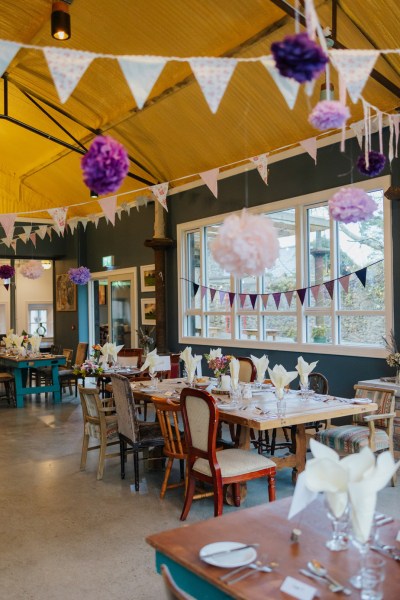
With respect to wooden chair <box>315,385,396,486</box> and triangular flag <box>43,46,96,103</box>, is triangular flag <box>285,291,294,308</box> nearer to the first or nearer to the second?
wooden chair <box>315,385,396,486</box>

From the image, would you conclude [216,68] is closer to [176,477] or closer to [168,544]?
[168,544]

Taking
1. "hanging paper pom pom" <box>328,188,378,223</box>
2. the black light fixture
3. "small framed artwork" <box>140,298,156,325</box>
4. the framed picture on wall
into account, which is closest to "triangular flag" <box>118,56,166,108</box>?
"hanging paper pom pom" <box>328,188,378,223</box>

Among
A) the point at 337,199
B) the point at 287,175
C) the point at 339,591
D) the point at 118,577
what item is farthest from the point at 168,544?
the point at 287,175

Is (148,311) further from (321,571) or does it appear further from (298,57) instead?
(321,571)

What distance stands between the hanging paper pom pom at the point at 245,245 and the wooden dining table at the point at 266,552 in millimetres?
1111

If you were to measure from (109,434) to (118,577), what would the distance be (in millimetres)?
2099

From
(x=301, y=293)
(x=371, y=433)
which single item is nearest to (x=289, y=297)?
(x=301, y=293)

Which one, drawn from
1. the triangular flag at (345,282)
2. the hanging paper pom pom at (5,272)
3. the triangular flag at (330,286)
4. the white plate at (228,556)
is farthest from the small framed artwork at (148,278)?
the white plate at (228,556)

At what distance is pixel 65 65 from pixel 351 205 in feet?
5.50

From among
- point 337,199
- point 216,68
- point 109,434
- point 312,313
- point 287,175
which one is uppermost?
point 287,175

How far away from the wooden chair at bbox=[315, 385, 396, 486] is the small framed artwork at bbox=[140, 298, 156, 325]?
6.02m

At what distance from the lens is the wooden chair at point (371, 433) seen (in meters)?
4.79

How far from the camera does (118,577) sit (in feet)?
11.2

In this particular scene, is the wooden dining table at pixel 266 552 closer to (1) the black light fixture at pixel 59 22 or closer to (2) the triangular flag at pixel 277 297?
(2) the triangular flag at pixel 277 297
